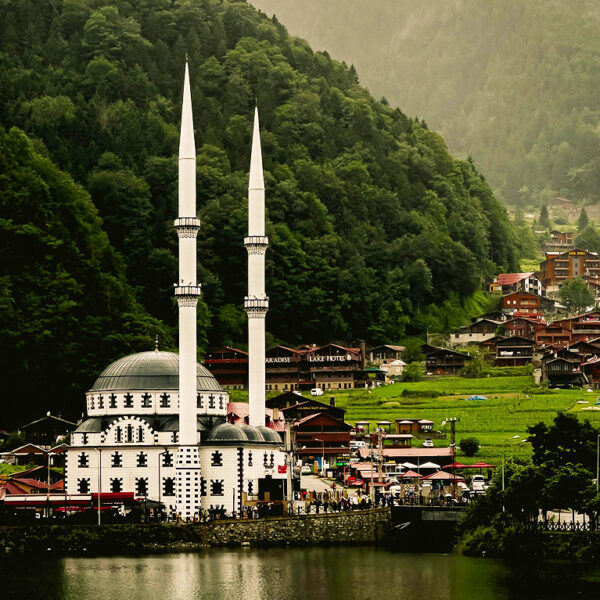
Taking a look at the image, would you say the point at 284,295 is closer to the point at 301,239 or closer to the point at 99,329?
the point at 301,239

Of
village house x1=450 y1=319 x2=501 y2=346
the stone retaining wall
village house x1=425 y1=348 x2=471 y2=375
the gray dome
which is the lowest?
the stone retaining wall

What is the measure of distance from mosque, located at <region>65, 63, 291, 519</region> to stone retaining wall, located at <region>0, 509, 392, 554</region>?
4648 millimetres

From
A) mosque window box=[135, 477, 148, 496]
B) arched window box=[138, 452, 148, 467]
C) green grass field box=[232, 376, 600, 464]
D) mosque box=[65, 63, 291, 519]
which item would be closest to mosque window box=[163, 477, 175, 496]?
mosque box=[65, 63, 291, 519]

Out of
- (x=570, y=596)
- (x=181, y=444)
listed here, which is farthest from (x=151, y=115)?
(x=570, y=596)

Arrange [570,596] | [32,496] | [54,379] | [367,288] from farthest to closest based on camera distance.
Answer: [367,288]
[54,379]
[32,496]
[570,596]

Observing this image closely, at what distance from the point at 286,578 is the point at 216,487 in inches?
759

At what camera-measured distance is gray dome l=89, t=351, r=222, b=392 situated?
97.9 meters

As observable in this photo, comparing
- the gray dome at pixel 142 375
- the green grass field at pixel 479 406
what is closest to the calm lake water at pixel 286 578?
the gray dome at pixel 142 375

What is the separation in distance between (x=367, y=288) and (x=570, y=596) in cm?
11406

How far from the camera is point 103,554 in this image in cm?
8169

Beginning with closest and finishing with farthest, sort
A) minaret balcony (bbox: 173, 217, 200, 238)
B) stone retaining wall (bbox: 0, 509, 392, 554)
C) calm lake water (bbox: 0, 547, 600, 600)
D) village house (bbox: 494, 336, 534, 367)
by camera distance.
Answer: calm lake water (bbox: 0, 547, 600, 600) < stone retaining wall (bbox: 0, 509, 392, 554) < minaret balcony (bbox: 173, 217, 200, 238) < village house (bbox: 494, 336, 534, 367)

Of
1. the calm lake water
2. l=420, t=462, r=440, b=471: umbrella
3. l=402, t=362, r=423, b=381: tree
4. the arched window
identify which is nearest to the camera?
the calm lake water

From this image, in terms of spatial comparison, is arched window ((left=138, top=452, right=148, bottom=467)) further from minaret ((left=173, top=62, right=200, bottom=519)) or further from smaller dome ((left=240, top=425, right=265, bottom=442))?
A: smaller dome ((left=240, top=425, right=265, bottom=442))

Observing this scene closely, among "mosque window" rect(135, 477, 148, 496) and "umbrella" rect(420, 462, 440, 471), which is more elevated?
"umbrella" rect(420, 462, 440, 471)
